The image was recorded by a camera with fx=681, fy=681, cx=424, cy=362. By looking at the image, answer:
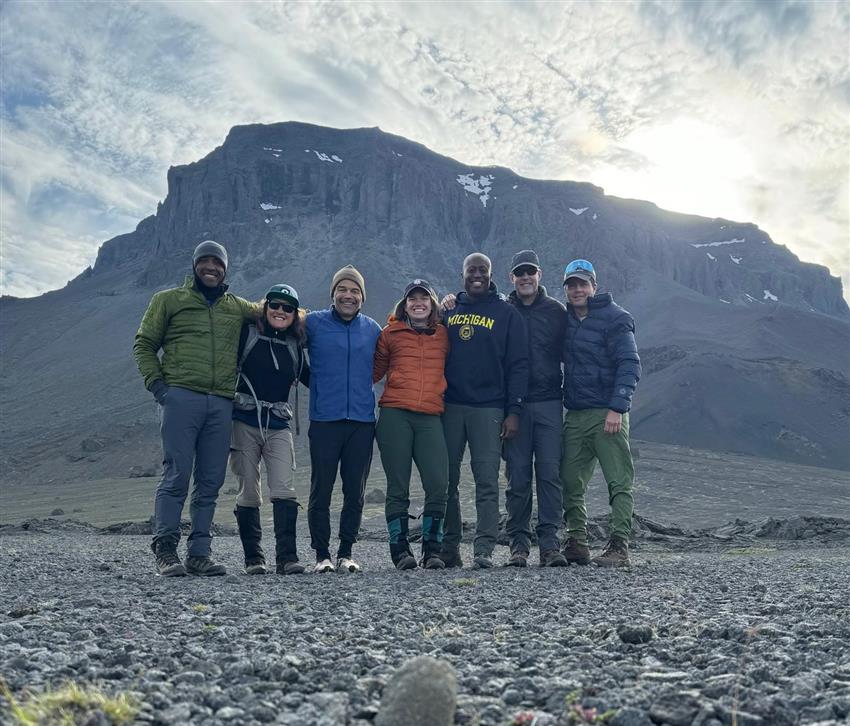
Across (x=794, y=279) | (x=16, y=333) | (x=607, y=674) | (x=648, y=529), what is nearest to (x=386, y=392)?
(x=607, y=674)

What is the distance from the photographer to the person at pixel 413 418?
771 centimetres

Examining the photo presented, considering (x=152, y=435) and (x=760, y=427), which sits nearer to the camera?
(x=152, y=435)

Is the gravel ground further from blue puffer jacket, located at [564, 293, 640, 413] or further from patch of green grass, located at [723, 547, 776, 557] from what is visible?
patch of green grass, located at [723, 547, 776, 557]

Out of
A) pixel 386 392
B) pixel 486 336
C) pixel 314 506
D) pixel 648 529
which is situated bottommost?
pixel 648 529

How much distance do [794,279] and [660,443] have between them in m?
143

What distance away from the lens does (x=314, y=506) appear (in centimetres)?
768

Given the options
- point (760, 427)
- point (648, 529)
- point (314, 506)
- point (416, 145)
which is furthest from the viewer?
point (416, 145)

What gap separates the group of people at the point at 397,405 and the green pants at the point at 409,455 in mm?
17

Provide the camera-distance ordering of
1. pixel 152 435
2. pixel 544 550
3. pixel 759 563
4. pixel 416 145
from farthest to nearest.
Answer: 1. pixel 416 145
2. pixel 152 435
3. pixel 759 563
4. pixel 544 550

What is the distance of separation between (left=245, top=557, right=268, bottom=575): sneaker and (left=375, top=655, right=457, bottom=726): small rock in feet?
17.9

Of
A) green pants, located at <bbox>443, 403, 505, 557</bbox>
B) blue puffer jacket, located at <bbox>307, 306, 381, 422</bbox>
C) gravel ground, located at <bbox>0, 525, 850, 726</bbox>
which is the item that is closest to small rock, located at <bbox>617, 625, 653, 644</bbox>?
gravel ground, located at <bbox>0, 525, 850, 726</bbox>

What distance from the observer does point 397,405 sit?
7746 mm

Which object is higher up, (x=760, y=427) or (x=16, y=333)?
(x=16, y=333)

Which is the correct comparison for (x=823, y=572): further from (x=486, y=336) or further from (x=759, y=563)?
(x=486, y=336)
